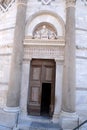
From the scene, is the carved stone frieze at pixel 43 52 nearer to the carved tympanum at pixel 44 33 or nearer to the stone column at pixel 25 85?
the stone column at pixel 25 85

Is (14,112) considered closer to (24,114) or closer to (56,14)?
(24,114)

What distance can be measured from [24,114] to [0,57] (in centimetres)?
289

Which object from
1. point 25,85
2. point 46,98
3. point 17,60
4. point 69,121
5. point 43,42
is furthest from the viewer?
point 46,98

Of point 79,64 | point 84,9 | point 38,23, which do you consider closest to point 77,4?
point 84,9

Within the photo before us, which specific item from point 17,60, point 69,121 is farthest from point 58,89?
point 17,60

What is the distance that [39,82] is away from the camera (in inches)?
302

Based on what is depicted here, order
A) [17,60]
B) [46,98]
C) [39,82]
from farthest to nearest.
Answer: [46,98]
[39,82]
[17,60]

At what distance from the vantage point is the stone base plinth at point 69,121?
21.6 feet

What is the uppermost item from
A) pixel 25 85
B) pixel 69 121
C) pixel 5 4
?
pixel 5 4

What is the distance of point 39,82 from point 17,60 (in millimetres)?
1400

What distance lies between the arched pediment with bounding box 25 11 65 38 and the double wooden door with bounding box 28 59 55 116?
1370 millimetres

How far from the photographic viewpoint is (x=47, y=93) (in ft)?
28.0

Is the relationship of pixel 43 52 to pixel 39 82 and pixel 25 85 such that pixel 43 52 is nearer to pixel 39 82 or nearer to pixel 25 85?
pixel 39 82

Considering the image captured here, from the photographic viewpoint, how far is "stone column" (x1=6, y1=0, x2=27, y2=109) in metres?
7.12
